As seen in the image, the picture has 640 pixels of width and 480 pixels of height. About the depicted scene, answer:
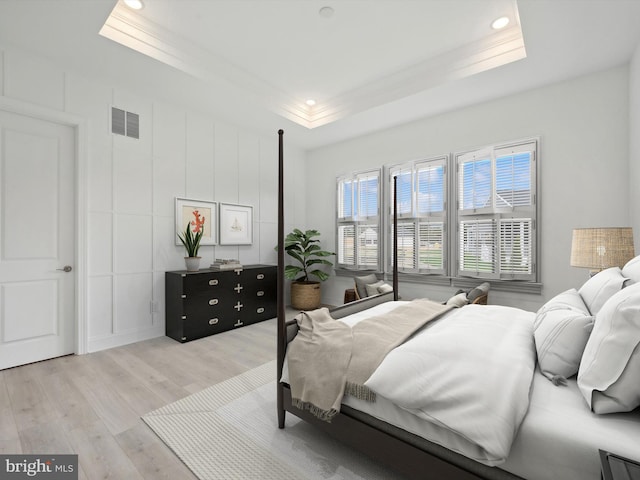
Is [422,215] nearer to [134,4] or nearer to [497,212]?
[497,212]

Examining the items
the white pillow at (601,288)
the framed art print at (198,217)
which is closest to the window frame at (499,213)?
the white pillow at (601,288)

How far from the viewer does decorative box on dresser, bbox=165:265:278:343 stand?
3510mm

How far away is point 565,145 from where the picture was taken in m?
3.23

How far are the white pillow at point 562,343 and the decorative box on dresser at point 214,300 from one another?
3243 millimetres

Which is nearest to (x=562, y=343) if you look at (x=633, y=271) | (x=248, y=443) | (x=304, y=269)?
(x=633, y=271)

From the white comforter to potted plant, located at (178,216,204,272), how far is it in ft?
9.66

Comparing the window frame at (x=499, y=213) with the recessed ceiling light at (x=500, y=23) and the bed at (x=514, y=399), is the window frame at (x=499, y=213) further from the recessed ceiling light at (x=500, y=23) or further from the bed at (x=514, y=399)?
the bed at (x=514, y=399)

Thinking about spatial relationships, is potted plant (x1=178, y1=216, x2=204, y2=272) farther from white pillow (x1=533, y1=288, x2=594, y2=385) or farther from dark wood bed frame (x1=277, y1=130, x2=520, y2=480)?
white pillow (x1=533, y1=288, x2=594, y2=385)

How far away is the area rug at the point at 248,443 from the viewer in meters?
1.57

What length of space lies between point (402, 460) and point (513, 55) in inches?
133

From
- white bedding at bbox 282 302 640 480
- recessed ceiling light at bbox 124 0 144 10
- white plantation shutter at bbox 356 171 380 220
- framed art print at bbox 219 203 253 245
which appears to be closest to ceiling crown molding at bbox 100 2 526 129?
recessed ceiling light at bbox 124 0 144 10

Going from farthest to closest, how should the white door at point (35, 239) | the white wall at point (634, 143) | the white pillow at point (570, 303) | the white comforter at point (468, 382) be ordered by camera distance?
the white door at point (35, 239) → the white wall at point (634, 143) → the white pillow at point (570, 303) → the white comforter at point (468, 382)

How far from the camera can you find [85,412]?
207 cm

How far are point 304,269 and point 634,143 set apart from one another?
403 centimetres
